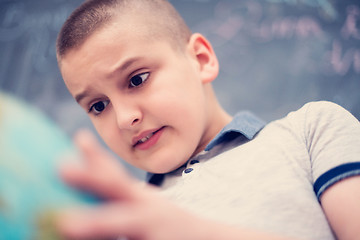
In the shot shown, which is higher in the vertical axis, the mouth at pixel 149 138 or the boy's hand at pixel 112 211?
the mouth at pixel 149 138

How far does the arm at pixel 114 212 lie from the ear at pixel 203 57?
1.36 feet

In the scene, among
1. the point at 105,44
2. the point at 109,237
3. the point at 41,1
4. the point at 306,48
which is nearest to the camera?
the point at 109,237

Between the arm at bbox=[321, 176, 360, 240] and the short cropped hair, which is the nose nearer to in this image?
the short cropped hair

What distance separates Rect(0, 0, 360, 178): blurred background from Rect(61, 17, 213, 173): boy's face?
0.30 meters

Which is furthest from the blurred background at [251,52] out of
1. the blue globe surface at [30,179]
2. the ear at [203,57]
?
the blue globe surface at [30,179]

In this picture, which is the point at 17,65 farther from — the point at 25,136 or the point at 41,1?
the point at 25,136

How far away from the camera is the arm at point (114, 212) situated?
181 mm

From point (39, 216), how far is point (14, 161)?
0.06 metres

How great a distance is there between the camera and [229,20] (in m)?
0.83

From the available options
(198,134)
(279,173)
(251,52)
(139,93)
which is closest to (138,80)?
(139,93)

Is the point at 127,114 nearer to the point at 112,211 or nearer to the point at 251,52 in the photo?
the point at 112,211

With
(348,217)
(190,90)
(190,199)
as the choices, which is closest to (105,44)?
(190,90)

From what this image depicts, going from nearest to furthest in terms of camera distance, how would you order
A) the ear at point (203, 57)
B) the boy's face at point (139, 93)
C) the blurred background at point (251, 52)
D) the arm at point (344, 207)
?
1. the arm at point (344, 207)
2. the boy's face at point (139, 93)
3. the ear at point (203, 57)
4. the blurred background at point (251, 52)

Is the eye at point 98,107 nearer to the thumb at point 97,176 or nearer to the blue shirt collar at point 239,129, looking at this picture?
the blue shirt collar at point 239,129
